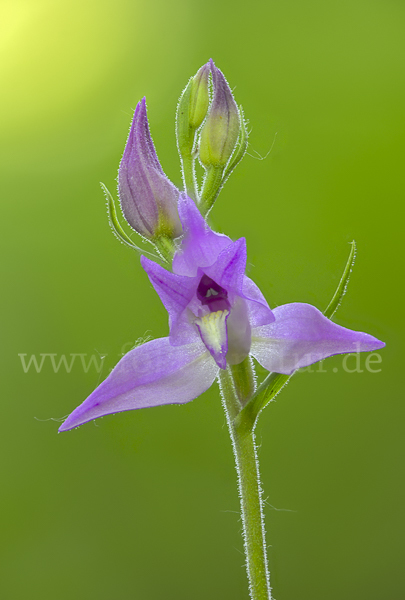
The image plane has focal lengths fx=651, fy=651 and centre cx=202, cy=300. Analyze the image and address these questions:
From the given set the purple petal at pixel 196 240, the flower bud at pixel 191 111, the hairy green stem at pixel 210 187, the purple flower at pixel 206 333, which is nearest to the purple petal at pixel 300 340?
the purple flower at pixel 206 333

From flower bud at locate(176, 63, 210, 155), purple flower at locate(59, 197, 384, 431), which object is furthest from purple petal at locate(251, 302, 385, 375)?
flower bud at locate(176, 63, 210, 155)

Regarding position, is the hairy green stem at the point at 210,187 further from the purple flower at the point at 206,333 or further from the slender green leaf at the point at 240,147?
the purple flower at the point at 206,333

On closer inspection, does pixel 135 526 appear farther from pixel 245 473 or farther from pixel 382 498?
pixel 245 473

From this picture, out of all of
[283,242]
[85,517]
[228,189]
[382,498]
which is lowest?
[382,498]

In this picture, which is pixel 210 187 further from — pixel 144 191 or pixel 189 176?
pixel 144 191

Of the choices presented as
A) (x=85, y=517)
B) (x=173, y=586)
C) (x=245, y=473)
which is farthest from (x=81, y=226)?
(x=245, y=473)

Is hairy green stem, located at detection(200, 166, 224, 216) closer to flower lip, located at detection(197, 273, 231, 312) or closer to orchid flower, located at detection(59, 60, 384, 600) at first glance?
orchid flower, located at detection(59, 60, 384, 600)

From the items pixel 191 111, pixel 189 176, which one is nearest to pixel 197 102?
pixel 191 111
